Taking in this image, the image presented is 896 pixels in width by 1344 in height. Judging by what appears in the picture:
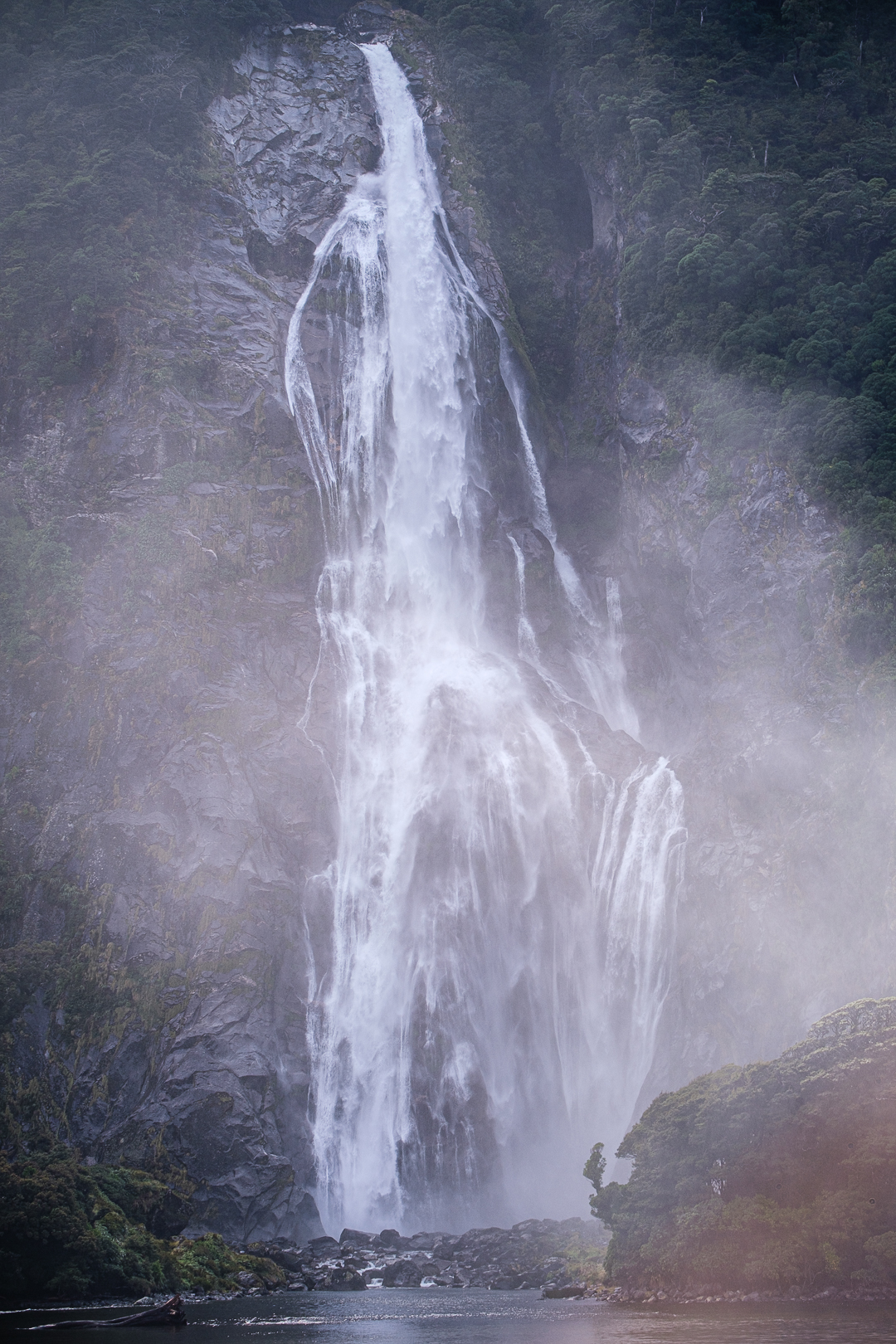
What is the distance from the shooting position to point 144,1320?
27.1m

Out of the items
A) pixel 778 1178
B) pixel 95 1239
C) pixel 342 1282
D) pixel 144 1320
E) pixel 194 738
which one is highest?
pixel 194 738

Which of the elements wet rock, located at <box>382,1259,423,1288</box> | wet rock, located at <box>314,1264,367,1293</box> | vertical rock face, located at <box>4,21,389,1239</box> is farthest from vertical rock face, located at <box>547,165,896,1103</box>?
vertical rock face, located at <box>4,21,389,1239</box>

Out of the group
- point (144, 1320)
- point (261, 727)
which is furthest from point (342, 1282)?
point (261, 727)

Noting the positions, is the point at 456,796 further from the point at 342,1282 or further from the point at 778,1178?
the point at 778,1178

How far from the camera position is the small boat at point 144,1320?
86.0ft

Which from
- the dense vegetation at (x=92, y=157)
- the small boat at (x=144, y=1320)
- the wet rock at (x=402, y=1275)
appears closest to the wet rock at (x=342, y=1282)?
the wet rock at (x=402, y=1275)

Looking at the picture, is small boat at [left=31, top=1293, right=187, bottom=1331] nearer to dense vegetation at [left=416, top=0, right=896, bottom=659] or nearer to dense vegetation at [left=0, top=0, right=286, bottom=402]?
dense vegetation at [left=416, top=0, right=896, bottom=659]

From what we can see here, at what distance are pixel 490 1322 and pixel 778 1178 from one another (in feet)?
26.2

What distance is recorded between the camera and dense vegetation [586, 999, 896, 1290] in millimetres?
27891

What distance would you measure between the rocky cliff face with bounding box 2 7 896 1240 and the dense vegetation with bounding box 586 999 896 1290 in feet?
29.1

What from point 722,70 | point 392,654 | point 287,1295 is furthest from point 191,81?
point 287,1295

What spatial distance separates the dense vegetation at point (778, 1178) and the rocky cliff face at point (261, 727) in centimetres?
886

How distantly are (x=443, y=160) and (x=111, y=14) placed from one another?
2063 cm

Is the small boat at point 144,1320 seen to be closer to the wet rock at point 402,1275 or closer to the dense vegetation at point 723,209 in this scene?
the wet rock at point 402,1275
